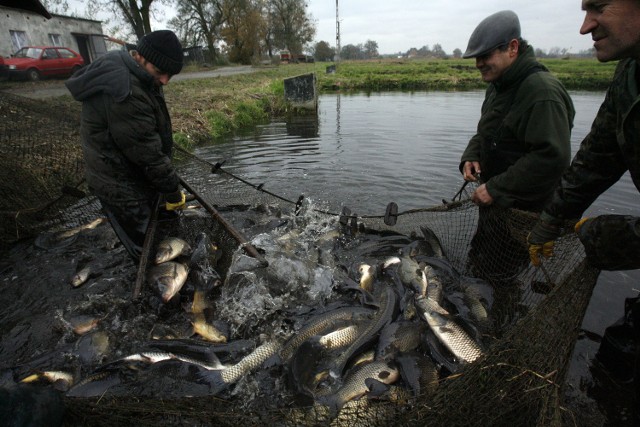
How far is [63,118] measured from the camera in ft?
25.5

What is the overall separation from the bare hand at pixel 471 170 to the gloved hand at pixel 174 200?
12.7 ft

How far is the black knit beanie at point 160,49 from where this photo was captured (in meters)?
3.63

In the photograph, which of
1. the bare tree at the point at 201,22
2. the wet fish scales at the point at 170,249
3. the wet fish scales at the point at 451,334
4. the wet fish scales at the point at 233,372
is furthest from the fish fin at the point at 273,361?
the bare tree at the point at 201,22

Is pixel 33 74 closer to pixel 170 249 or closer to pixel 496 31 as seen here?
pixel 170 249

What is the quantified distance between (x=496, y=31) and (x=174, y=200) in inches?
170

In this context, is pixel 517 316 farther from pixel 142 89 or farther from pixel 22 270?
pixel 22 270

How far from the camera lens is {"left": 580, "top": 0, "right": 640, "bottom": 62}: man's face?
191cm

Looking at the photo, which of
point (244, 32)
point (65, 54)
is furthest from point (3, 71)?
point (244, 32)

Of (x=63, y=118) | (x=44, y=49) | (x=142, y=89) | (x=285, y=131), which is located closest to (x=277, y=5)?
(x=44, y=49)

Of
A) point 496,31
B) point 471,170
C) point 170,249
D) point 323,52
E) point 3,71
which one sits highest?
point 323,52

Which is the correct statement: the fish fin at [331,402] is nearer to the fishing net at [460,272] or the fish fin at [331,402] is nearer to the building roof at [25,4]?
the fishing net at [460,272]

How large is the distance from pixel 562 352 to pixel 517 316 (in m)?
1.75

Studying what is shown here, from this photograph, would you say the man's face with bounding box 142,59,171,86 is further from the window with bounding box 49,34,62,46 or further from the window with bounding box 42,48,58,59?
the window with bounding box 49,34,62,46

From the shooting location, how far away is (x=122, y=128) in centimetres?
367
